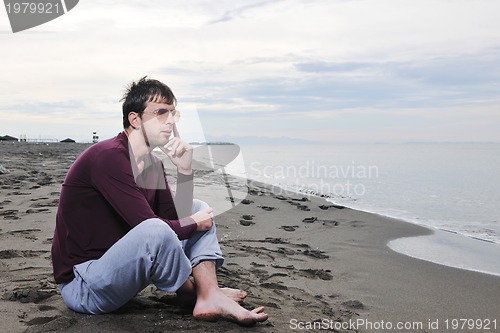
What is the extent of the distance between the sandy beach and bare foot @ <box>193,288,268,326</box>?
4 cm

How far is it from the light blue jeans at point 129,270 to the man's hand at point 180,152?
72 cm

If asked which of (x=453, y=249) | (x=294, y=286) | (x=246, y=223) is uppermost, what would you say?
(x=294, y=286)

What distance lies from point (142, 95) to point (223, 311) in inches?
54.7

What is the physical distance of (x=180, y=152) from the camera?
327 cm

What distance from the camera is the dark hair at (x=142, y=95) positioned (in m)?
2.96

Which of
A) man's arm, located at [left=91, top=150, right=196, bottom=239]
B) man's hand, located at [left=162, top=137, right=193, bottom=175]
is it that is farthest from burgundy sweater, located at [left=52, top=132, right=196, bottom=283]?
man's hand, located at [left=162, top=137, right=193, bottom=175]

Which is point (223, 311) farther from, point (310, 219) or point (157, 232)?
point (310, 219)

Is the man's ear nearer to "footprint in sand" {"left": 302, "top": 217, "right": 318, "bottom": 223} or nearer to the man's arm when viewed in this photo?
the man's arm

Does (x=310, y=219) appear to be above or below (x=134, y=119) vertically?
below

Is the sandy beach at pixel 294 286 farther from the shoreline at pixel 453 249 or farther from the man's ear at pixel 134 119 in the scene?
the man's ear at pixel 134 119

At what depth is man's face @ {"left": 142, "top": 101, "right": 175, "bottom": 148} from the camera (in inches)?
116

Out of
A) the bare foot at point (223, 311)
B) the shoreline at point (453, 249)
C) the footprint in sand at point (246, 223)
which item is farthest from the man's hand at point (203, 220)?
the footprint in sand at point (246, 223)

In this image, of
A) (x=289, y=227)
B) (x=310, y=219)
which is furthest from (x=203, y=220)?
(x=310, y=219)

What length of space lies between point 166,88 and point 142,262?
1085 millimetres
